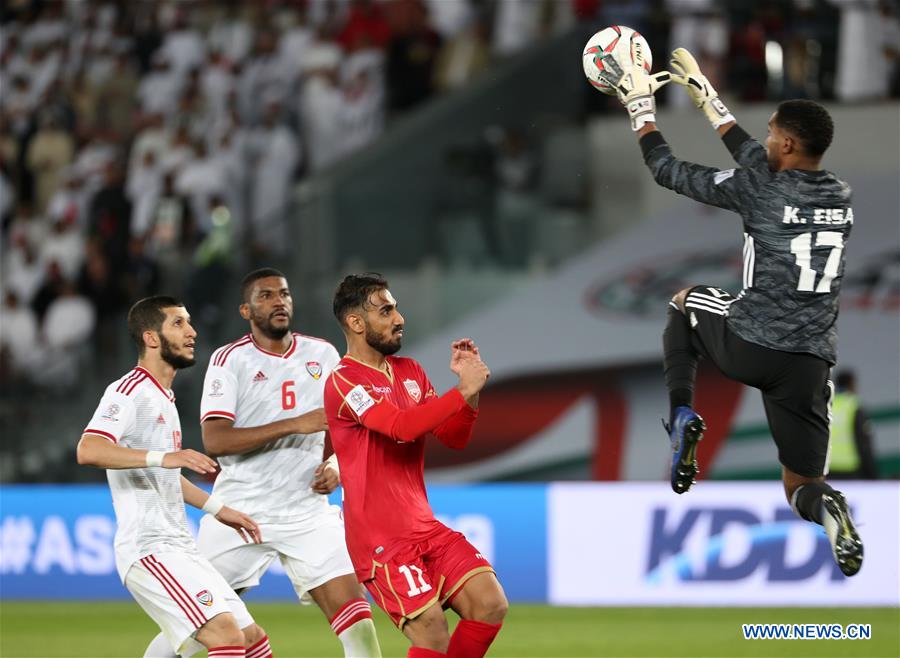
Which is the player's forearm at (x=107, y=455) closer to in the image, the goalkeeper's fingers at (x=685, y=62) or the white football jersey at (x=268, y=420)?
the white football jersey at (x=268, y=420)

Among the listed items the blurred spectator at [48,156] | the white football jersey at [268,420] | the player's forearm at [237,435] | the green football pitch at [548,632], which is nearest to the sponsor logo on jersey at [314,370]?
the white football jersey at [268,420]

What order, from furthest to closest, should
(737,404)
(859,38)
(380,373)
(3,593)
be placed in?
(859,38) < (737,404) < (3,593) < (380,373)

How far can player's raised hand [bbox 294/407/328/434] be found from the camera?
7840 millimetres

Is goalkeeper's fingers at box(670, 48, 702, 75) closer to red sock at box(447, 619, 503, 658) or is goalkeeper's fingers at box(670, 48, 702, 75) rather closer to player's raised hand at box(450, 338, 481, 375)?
player's raised hand at box(450, 338, 481, 375)

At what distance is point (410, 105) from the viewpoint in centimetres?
1784

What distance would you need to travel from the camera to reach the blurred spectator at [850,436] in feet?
43.9

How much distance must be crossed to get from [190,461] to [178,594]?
27.0 inches

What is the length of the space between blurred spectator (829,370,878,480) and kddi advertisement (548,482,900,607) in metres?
1.09

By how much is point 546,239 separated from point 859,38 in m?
3.71

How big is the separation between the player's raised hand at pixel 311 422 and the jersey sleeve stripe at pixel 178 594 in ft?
3.56

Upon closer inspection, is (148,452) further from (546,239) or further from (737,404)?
(546,239)

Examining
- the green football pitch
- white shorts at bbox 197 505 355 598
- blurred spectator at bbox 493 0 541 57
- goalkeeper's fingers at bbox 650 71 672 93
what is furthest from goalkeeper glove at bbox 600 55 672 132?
blurred spectator at bbox 493 0 541 57

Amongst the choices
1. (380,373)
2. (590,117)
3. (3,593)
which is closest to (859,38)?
(590,117)

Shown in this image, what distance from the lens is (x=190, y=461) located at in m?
6.70
